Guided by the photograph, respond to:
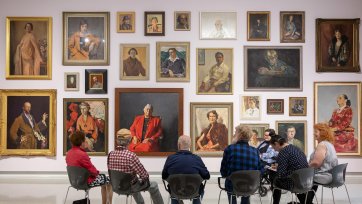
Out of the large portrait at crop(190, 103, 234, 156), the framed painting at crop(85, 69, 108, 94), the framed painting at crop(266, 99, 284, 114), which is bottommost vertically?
the large portrait at crop(190, 103, 234, 156)

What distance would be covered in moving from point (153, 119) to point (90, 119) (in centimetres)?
200

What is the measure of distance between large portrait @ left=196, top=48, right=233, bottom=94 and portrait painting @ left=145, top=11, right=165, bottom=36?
1373 mm

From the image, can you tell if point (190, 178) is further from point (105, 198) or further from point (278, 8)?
point (278, 8)

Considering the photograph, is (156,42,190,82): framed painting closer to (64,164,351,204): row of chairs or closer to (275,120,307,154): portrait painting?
(275,120,307,154): portrait painting

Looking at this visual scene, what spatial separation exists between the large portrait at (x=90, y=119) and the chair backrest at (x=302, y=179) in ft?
25.1

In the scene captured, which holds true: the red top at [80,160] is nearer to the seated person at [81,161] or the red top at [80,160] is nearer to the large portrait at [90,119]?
the seated person at [81,161]

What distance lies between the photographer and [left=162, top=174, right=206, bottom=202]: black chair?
29.7 ft

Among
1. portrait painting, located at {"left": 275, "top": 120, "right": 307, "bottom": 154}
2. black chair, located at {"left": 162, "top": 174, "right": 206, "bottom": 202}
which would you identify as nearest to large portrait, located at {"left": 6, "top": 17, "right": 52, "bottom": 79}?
portrait painting, located at {"left": 275, "top": 120, "right": 307, "bottom": 154}

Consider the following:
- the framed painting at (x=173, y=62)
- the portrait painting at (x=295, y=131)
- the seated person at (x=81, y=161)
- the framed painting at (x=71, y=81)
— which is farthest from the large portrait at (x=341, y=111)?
the seated person at (x=81, y=161)

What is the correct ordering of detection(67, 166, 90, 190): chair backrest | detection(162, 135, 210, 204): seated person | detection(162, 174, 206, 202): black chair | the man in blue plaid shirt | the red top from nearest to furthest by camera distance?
detection(162, 174, 206, 202): black chair → detection(162, 135, 210, 204): seated person → the man in blue plaid shirt → detection(67, 166, 90, 190): chair backrest → the red top

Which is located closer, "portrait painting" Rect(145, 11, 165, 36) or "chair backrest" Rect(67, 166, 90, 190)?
"chair backrest" Rect(67, 166, 90, 190)

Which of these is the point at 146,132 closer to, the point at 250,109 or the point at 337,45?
the point at 250,109

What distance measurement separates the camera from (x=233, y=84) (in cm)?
1597

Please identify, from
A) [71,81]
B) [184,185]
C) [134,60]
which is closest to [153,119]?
[134,60]
